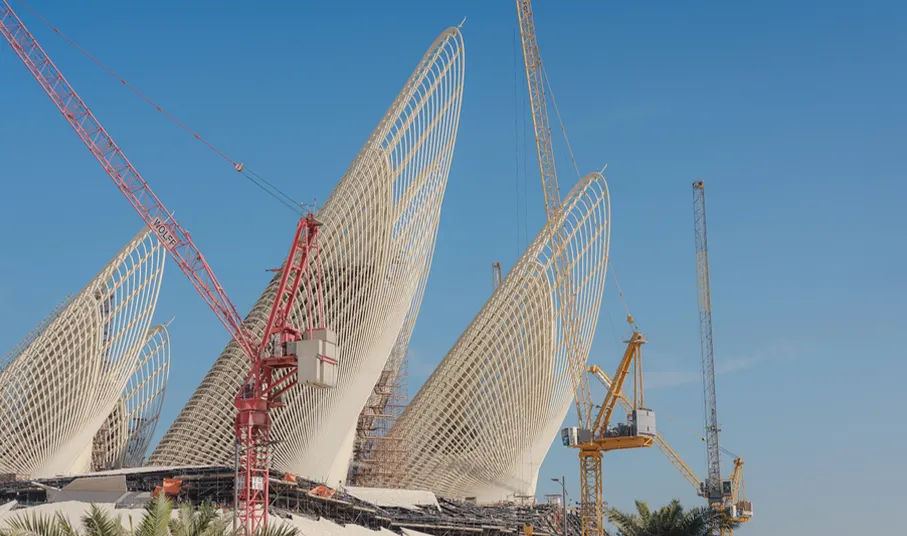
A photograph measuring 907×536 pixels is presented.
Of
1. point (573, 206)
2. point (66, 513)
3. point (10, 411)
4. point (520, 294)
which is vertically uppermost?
point (573, 206)

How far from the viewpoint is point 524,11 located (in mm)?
92500

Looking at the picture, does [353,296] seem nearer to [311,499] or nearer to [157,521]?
[311,499]

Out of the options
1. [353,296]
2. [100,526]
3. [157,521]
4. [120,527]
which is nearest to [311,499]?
[353,296]

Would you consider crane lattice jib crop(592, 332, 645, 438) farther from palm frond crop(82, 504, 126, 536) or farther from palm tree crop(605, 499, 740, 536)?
palm frond crop(82, 504, 126, 536)

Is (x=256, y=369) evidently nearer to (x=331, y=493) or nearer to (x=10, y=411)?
(x=331, y=493)

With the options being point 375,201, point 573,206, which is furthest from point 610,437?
point 375,201

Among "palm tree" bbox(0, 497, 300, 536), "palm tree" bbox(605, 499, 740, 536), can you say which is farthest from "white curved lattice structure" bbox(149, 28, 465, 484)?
"palm tree" bbox(0, 497, 300, 536)

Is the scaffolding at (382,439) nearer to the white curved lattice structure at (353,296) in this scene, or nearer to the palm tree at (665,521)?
the white curved lattice structure at (353,296)

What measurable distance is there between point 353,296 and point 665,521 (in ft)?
96.3

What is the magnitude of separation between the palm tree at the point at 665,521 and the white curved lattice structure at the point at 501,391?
2936 cm

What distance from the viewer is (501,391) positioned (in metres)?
87.4

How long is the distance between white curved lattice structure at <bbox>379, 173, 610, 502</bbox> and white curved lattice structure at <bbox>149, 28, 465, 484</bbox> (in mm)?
7994

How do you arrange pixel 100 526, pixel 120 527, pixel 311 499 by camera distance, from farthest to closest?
pixel 311 499
pixel 120 527
pixel 100 526

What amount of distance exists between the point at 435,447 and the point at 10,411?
3039cm
